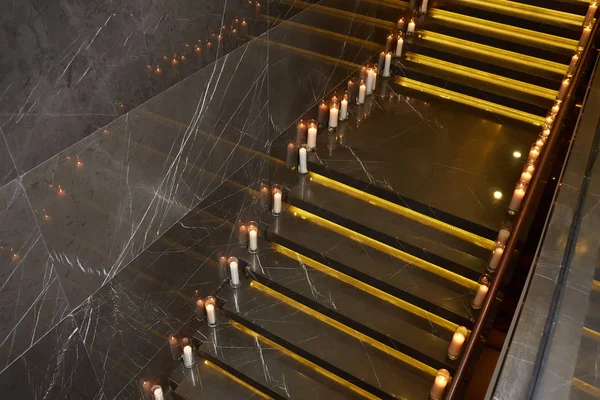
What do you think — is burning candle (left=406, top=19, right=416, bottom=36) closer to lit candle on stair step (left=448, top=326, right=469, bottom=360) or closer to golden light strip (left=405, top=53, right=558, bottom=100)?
golden light strip (left=405, top=53, right=558, bottom=100)

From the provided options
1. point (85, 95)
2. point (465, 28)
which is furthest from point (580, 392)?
point (465, 28)

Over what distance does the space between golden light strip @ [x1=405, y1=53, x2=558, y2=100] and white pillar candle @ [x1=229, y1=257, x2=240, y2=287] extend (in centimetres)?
303

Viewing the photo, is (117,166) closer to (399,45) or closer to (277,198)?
(277,198)

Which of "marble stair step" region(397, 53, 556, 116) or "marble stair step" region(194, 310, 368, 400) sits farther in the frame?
"marble stair step" region(397, 53, 556, 116)

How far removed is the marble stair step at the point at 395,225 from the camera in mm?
4711

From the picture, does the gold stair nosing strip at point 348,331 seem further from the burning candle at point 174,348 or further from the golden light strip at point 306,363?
the burning candle at point 174,348

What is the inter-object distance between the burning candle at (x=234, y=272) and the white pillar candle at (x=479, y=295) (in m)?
1.99

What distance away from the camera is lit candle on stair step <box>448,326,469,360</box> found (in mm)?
4227

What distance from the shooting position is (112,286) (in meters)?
3.71

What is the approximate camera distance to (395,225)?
4.98m

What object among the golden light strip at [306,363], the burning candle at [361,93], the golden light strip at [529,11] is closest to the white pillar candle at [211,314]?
the golden light strip at [306,363]

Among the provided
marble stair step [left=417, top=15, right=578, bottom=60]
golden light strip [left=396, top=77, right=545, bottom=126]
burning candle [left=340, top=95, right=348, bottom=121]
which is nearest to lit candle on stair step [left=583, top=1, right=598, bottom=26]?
marble stair step [left=417, top=15, right=578, bottom=60]

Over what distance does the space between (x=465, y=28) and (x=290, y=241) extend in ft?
10.1

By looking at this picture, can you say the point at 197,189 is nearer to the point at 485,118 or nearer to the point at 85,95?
the point at 85,95
